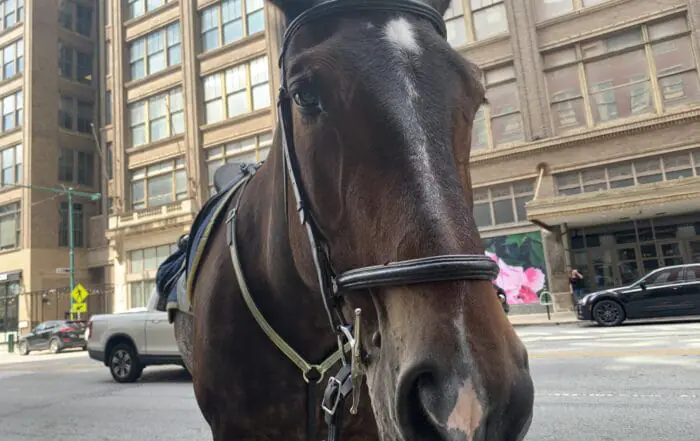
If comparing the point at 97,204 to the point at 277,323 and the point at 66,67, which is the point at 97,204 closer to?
the point at 66,67

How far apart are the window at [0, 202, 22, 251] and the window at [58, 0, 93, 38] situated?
45.8ft

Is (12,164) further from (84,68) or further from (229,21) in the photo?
(229,21)

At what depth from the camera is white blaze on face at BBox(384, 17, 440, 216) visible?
52.4 inches

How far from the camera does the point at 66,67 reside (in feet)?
129

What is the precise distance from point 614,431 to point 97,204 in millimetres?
40546

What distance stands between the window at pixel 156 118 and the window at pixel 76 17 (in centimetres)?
1048

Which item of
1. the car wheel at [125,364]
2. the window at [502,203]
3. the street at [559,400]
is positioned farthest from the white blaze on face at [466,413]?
the window at [502,203]

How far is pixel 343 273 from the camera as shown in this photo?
1450mm

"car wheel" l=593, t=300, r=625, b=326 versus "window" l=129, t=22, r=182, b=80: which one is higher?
"window" l=129, t=22, r=182, b=80

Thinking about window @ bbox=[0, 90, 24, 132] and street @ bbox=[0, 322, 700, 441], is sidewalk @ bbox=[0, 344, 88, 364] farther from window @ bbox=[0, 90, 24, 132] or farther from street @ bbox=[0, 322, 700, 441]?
window @ bbox=[0, 90, 24, 132]

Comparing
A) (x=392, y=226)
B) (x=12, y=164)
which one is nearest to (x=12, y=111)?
(x=12, y=164)

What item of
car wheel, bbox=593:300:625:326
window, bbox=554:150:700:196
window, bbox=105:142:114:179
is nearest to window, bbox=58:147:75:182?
window, bbox=105:142:114:179

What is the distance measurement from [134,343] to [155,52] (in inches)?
1118

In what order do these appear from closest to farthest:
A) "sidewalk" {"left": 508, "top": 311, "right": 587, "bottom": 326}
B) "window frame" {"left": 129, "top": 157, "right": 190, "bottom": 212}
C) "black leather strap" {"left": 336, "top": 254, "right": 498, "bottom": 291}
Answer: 1. "black leather strap" {"left": 336, "top": 254, "right": 498, "bottom": 291}
2. "sidewalk" {"left": 508, "top": 311, "right": 587, "bottom": 326}
3. "window frame" {"left": 129, "top": 157, "right": 190, "bottom": 212}
